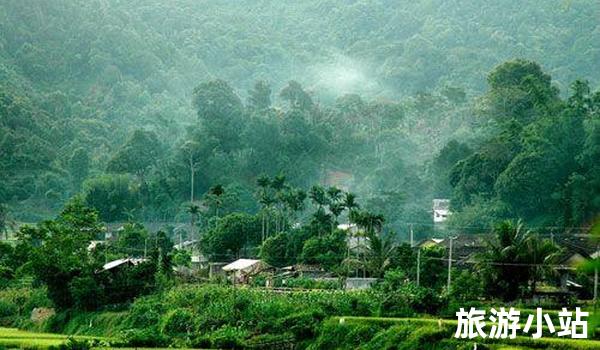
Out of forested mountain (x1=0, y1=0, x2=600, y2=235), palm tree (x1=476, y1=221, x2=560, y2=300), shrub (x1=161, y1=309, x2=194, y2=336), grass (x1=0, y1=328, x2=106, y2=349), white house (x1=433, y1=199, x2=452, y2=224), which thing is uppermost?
forested mountain (x1=0, y1=0, x2=600, y2=235)

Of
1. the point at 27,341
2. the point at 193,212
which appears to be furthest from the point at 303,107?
the point at 27,341

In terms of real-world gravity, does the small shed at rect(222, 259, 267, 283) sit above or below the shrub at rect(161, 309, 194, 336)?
above

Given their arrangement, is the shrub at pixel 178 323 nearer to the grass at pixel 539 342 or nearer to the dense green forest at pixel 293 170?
the dense green forest at pixel 293 170

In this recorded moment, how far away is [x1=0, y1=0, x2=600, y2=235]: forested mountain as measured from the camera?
67.7 m

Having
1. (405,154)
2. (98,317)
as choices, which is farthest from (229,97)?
(98,317)

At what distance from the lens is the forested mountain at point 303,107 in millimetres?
67688

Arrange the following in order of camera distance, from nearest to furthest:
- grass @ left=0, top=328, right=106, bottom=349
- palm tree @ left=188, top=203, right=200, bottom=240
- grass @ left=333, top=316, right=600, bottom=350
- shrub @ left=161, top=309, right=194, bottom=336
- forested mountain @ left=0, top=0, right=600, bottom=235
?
grass @ left=333, top=316, right=600, bottom=350
grass @ left=0, top=328, right=106, bottom=349
shrub @ left=161, top=309, right=194, bottom=336
palm tree @ left=188, top=203, right=200, bottom=240
forested mountain @ left=0, top=0, right=600, bottom=235

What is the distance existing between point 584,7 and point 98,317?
108355mm

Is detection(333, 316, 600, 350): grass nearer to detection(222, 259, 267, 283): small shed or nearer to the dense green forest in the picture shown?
the dense green forest

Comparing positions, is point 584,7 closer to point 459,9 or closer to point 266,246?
point 459,9

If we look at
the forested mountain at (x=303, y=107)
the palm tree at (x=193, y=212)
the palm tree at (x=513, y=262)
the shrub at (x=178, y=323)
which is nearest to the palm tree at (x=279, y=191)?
the palm tree at (x=193, y=212)

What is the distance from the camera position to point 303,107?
94125mm

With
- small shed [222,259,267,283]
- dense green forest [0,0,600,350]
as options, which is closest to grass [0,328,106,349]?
dense green forest [0,0,600,350]

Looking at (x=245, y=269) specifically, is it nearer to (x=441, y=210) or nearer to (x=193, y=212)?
(x=193, y=212)
